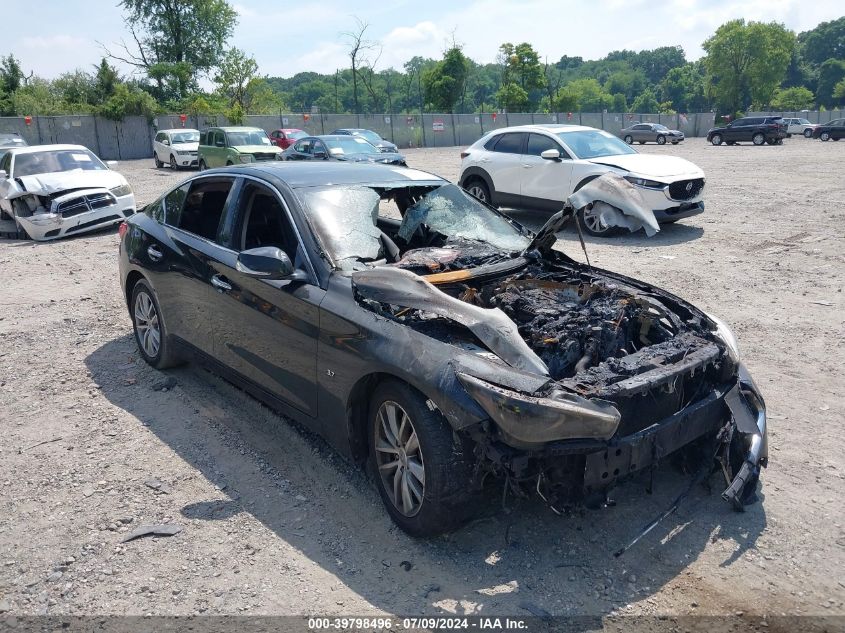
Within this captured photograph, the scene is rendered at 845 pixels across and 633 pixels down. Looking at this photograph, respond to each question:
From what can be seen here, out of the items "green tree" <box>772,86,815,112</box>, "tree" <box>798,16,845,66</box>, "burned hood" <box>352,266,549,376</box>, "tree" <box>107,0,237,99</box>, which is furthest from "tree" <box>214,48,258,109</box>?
"tree" <box>798,16,845,66</box>

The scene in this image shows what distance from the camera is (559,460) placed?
10.0 ft

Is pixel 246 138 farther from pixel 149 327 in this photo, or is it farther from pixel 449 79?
pixel 449 79

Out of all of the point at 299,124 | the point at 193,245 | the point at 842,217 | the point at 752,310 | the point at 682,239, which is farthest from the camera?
the point at 299,124

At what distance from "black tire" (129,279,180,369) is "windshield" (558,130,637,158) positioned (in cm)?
817

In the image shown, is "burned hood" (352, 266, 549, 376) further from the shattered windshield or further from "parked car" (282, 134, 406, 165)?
"parked car" (282, 134, 406, 165)

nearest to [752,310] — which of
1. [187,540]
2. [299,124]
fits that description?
[187,540]

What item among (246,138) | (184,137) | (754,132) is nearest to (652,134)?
(754,132)

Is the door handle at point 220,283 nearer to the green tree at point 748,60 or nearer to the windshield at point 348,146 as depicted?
the windshield at point 348,146

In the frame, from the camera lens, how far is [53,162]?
1333cm

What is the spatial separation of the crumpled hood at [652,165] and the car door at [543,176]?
534 millimetres

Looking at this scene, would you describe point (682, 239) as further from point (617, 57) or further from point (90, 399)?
point (617, 57)

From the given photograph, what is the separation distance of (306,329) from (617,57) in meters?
203

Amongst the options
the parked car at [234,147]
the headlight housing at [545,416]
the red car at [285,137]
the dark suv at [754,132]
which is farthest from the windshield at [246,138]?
the dark suv at [754,132]

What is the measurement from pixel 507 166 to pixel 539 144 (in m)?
0.69
